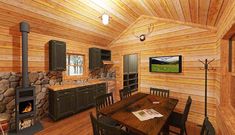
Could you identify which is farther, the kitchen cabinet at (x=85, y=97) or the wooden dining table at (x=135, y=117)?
the kitchen cabinet at (x=85, y=97)

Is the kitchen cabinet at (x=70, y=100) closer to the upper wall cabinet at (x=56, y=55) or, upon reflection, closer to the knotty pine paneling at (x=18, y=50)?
the upper wall cabinet at (x=56, y=55)

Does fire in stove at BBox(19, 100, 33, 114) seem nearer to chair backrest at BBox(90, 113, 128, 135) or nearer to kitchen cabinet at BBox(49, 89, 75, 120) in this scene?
kitchen cabinet at BBox(49, 89, 75, 120)

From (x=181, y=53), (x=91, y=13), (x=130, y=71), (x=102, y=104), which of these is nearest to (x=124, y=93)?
(x=102, y=104)

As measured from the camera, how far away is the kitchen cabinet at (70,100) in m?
3.24

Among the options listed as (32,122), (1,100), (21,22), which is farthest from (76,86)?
(21,22)

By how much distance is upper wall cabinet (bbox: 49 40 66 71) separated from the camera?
3.38m

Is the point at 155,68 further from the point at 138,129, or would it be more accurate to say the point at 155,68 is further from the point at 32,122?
the point at 32,122

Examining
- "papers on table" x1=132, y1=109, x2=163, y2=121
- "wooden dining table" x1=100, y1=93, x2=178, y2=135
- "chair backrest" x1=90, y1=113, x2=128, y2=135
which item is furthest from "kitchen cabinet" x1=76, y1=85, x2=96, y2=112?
"chair backrest" x1=90, y1=113, x2=128, y2=135

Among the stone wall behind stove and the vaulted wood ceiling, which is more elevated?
the vaulted wood ceiling

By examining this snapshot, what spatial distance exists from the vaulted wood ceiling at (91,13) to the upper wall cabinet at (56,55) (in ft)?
1.16

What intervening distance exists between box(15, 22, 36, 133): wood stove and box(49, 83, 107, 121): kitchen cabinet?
48 centimetres

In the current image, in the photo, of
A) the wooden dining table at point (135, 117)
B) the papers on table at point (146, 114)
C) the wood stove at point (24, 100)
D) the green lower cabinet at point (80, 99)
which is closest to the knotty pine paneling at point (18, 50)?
the wood stove at point (24, 100)

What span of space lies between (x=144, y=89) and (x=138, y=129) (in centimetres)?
284

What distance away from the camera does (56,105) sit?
3.22 meters
